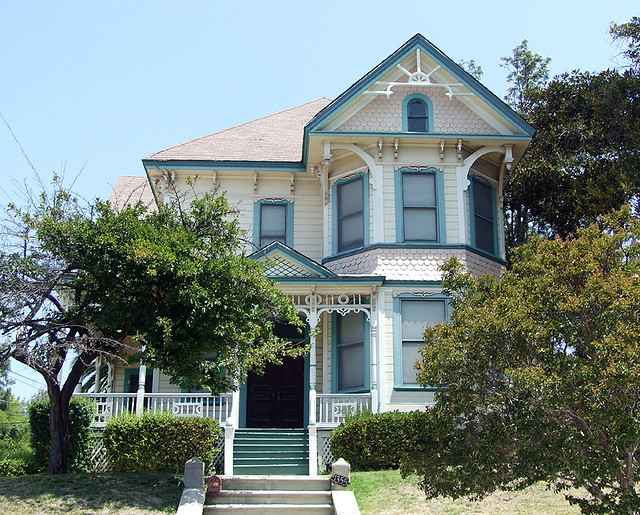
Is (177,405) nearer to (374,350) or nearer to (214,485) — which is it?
(214,485)

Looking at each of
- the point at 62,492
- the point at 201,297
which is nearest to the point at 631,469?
the point at 201,297

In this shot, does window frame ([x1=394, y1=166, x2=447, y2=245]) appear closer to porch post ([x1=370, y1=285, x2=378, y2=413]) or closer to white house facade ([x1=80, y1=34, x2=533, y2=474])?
white house facade ([x1=80, y1=34, x2=533, y2=474])

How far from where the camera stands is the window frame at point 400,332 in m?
16.5

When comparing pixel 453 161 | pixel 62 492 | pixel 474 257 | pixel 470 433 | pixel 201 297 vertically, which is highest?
pixel 453 161

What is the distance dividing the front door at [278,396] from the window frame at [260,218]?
106 inches

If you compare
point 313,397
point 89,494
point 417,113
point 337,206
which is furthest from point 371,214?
point 89,494

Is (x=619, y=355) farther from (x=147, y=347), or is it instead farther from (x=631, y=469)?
(x=147, y=347)

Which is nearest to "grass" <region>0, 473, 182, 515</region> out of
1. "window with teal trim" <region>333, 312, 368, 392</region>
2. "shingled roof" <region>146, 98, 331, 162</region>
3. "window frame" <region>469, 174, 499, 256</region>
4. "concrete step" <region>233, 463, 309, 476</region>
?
"concrete step" <region>233, 463, 309, 476</region>

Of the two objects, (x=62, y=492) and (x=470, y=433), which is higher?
(x=470, y=433)

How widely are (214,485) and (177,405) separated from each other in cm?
362

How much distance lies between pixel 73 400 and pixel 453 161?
32.9 ft

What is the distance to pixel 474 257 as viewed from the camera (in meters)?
18.0

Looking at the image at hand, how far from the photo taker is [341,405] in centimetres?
1590

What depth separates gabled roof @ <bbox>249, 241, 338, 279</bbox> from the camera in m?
17.0
